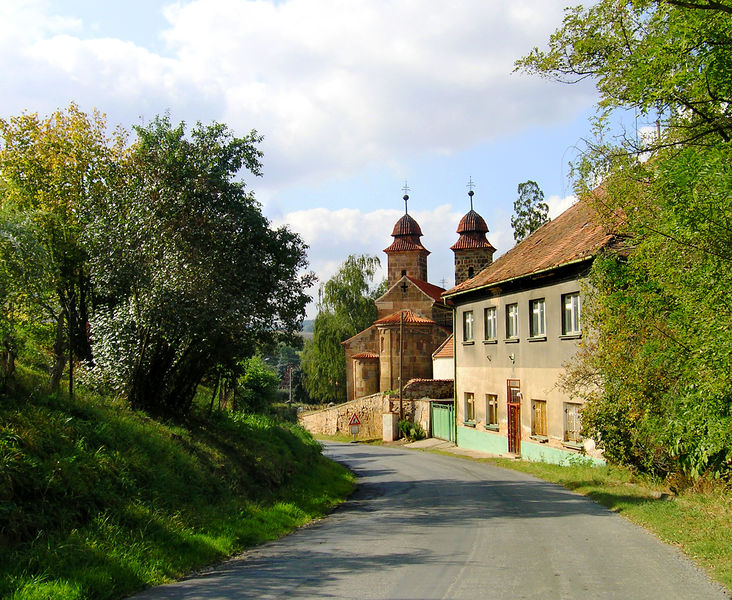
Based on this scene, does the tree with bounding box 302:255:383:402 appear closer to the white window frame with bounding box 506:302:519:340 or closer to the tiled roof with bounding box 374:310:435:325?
the tiled roof with bounding box 374:310:435:325

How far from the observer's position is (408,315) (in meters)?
51.2

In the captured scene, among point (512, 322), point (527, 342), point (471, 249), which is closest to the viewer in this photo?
point (527, 342)

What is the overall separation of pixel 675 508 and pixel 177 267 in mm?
10075

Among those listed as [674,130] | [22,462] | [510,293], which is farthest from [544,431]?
[22,462]

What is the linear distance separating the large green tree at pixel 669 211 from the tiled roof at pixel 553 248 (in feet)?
17.3

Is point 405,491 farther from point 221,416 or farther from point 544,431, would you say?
point 544,431

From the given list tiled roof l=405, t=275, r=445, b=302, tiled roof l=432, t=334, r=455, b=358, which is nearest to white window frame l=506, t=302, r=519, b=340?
tiled roof l=432, t=334, r=455, b=358

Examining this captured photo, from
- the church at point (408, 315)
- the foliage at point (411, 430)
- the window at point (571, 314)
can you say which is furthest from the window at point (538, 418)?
the church at point (408, 315)

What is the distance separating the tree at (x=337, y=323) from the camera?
6078cm

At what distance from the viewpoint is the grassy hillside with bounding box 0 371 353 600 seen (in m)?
7.32

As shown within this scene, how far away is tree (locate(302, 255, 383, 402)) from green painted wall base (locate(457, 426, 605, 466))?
94.2 ft

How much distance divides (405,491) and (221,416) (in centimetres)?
502

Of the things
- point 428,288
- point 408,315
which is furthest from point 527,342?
point 428,288

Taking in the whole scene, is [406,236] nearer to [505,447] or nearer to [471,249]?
[471,249]
